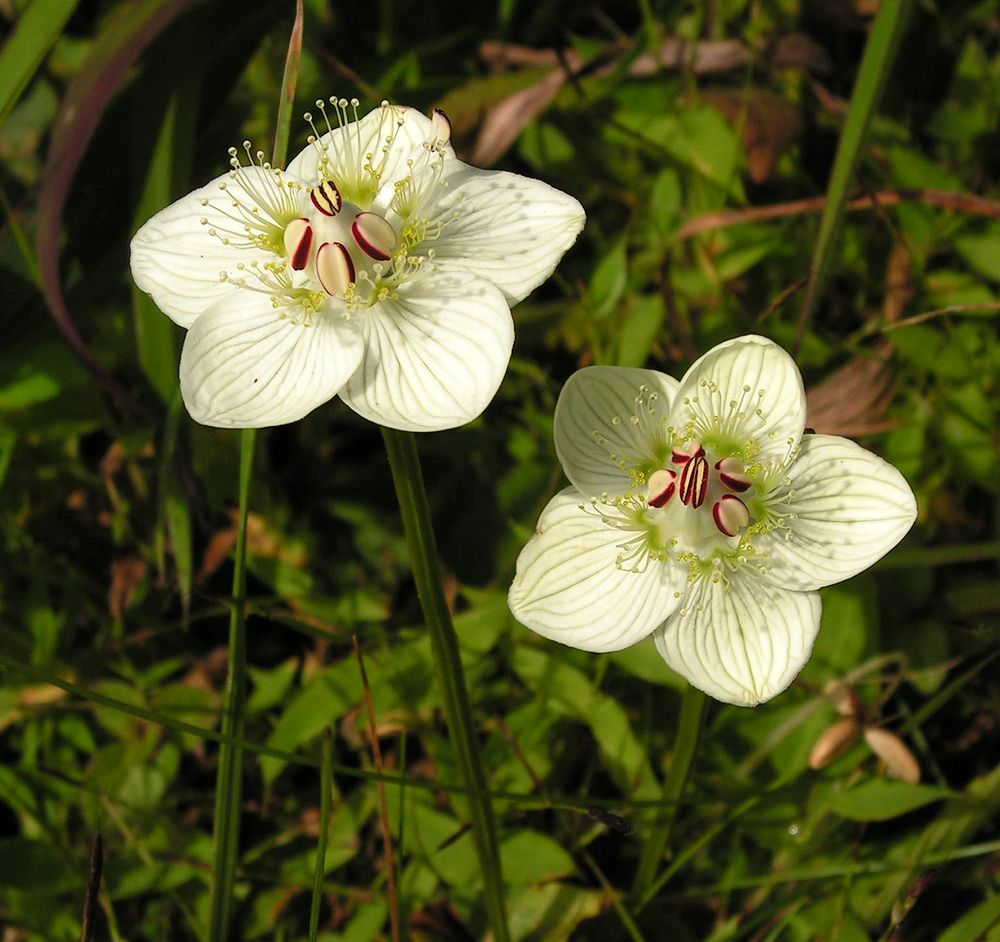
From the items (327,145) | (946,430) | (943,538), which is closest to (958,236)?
(946,430)

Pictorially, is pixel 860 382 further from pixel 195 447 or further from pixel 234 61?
pixel 234 61

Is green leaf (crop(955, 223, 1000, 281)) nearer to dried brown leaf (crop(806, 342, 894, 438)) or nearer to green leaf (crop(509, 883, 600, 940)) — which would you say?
dried brown leaf (crop(806, 342, 894, 438))

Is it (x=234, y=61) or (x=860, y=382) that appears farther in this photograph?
(x=234, y=61)

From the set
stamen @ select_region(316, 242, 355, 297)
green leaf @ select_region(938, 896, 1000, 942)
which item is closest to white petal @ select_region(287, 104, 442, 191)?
stamen @ select_region(316, 242, 355, 297)

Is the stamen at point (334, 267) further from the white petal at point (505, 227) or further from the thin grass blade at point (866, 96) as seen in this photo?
the thin grass blade at point (866, 96)

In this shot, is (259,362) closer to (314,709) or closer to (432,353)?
(432,353)

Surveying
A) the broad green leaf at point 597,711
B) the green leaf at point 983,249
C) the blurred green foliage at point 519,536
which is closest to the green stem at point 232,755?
the blurred green foliage at point 519,536
